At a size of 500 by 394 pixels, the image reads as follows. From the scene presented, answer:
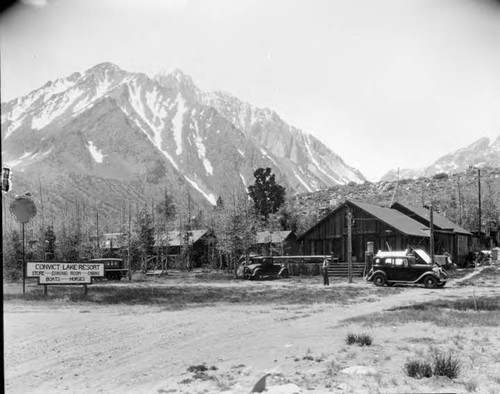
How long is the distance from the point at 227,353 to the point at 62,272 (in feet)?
56.2

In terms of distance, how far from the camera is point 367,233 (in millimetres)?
50062

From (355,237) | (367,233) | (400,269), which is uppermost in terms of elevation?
(367,233)

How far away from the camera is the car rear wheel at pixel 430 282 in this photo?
31.8 meters

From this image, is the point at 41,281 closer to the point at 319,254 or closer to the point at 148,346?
the point at 148,346

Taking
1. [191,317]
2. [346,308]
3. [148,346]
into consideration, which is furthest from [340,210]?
[148,346]

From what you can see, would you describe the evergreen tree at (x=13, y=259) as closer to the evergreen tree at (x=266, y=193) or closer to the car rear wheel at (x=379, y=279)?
the car rear wheel at (x=379, y=279)

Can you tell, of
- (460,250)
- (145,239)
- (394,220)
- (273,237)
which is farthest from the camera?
(273,237)

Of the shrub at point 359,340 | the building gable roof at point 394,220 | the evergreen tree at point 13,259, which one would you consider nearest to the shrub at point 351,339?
the shrub at point 359,340

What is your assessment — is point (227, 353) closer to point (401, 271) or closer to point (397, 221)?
point (401, 271)

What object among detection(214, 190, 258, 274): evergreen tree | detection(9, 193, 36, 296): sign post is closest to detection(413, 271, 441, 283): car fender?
detection(9, 193, 36, 296): sign post

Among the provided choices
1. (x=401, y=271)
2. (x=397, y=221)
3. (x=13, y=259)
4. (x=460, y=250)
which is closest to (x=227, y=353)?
(x=401, y=271)

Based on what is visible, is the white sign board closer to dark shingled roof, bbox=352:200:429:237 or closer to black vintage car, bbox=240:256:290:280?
black vintage car, bbox=240:256:290:280

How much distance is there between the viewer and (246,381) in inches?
354

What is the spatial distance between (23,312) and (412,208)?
164 ft
